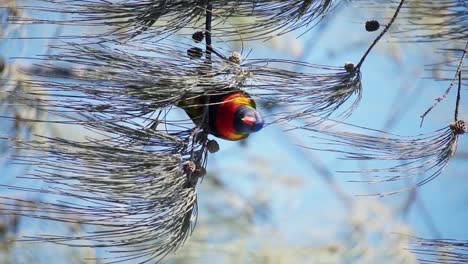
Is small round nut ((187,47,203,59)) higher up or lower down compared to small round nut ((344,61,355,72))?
lower down

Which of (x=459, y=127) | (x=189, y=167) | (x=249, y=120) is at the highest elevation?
(x=459, y=127)

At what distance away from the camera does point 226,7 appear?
1180 millimetres

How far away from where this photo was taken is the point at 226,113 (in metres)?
1.10

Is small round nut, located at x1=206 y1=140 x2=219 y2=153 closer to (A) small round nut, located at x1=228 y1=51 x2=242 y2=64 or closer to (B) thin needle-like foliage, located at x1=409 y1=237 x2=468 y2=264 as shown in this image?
(A) small round nut, located at x1=228 y1=51 x2=242 y2=64

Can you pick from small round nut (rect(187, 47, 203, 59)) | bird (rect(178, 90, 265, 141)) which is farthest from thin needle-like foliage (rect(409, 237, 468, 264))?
small round nut (rect(187, 47, 203, 59))

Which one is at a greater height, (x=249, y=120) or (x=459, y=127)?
(x=459, y=127)

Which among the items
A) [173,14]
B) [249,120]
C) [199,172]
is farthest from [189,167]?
[173,14]

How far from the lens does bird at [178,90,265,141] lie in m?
1.09

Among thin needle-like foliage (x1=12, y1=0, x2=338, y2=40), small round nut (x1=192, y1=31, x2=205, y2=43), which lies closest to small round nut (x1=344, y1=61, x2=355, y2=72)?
thin needle-like foliage (x1=12, y1=0, x2=338, y2=40)

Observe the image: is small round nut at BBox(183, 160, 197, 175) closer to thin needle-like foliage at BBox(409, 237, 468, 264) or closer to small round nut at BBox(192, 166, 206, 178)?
small round nut at BBox(192, 166, 206, 178)

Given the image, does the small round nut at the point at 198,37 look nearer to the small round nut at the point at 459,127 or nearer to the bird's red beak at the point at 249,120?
the bird's red beak at the point at 249,120

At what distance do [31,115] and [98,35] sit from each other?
58cm

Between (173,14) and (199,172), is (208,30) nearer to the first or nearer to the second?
(173,14)

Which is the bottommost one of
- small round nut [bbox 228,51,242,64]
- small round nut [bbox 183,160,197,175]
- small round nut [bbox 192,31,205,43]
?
small round nut [bbox 183,160,197,175]
